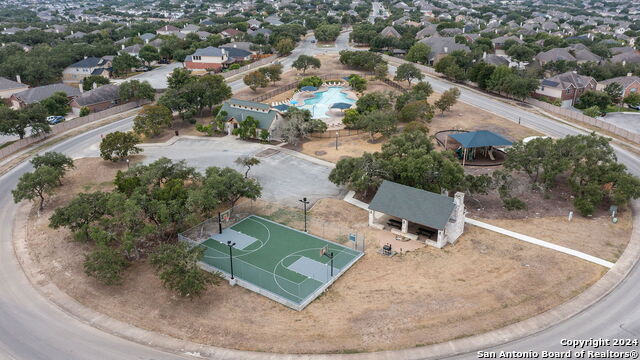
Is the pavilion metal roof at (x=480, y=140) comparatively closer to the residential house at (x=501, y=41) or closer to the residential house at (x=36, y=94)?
the residential house at (x=36, y=94)

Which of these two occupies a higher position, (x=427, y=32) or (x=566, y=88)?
(x=427, y=32)

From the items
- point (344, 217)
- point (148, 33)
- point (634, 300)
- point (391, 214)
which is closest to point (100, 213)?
point (344, 217)

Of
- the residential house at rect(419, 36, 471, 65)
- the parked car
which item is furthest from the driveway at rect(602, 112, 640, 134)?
the parked car

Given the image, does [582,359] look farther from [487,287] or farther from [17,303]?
[17,303]

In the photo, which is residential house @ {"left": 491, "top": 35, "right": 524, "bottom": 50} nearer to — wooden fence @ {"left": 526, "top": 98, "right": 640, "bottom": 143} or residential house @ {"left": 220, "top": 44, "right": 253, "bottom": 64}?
wooden fence @ {"left": 526, "top": 98, "right": 640, "bottom": 143}

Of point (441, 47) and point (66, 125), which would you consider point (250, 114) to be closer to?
point (66, 125)

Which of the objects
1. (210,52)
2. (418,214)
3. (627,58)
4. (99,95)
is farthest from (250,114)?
(627,58)

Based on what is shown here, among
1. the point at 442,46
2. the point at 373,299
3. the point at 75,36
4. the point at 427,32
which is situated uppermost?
the point at 442,46
